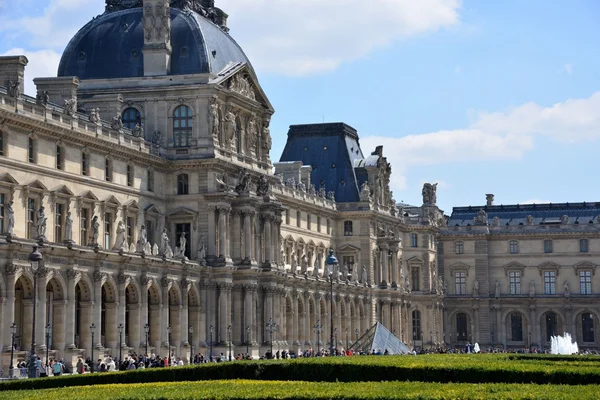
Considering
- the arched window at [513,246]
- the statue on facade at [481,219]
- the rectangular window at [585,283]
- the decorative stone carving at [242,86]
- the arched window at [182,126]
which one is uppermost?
the decorative stone carving at [242,86]

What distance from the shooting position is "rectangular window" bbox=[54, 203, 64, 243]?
251ft

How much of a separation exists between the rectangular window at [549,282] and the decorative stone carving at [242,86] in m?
70.9

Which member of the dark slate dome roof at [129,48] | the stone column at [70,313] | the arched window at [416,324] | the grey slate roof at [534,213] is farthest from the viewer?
the grey slate roof at [534,213]

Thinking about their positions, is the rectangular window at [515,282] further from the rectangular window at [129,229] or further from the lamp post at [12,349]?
the lamp post at [12,349]

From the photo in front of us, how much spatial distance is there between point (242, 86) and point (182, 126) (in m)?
7.06

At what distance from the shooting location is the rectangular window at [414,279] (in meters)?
151

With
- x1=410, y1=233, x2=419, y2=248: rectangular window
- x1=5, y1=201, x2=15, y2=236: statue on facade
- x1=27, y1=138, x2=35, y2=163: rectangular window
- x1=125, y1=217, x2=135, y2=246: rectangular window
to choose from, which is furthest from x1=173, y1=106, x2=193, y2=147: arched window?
x1=410, y1=233, x2=419, y2=248: rectangular window

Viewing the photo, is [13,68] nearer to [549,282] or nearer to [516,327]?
[516,327]

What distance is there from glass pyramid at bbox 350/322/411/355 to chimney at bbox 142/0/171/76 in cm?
3060

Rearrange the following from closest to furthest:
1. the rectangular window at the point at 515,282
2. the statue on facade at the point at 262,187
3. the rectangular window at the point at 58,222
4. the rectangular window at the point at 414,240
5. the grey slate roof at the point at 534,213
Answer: the rectangular window at the point at 58,222
the statue on facade at the point at 262,187
the rectangular window at the point at 414,240
the rectangular window at the point at 515,282
the grey slate roof at the point at 534,213

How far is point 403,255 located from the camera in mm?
151125

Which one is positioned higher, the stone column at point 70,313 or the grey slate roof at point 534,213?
the grey slate roof at point 534,213

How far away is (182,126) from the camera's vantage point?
92.8 metres

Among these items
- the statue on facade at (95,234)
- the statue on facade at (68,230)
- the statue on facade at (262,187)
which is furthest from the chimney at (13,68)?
the statue on facade at (262,187)
